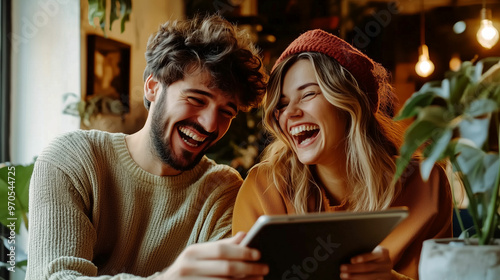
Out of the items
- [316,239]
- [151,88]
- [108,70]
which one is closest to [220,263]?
[316,239]

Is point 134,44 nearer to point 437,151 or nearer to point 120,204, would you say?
point 120,204

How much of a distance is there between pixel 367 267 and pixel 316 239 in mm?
167

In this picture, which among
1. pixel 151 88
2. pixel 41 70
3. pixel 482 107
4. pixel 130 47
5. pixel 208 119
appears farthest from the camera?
pixel 130 47

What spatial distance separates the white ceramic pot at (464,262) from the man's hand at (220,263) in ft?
0.89

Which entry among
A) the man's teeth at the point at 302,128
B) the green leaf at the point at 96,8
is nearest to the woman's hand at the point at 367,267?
the man's teeth at the point at 302,128

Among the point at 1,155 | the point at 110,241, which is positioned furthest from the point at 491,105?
the point at 1,155

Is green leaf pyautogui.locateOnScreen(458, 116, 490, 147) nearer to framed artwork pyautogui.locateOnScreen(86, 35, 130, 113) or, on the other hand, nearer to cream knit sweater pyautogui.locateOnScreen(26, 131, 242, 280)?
cream knit sweater pyautogui.locateOnScreen(26, 131, 242, 280)

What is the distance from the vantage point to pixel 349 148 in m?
1.47

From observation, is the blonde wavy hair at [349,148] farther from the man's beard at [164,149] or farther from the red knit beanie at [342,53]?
the man's beard at [164,149]

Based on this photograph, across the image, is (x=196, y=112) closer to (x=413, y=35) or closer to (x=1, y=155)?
(x=1, y=155)

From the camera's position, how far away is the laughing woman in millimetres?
1393

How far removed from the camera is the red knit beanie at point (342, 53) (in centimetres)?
142

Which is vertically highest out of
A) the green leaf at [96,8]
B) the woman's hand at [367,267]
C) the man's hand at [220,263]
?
the green leaf at [96,8]

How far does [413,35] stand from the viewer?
16.1ft
